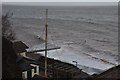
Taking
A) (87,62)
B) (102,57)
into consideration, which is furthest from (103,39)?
(87,62)

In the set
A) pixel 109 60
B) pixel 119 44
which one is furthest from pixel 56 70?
pixel 119 44

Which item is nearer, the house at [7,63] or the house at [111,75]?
the house at [111,75]

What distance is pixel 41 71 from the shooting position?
1528 cm

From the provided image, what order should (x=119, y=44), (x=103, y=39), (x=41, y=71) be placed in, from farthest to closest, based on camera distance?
1. (x=103, y=39)
2. (x=119, y=44)
3. (x=41, y=71)

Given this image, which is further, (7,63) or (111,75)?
(7,63)

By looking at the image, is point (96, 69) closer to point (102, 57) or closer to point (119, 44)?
point (102, 57)

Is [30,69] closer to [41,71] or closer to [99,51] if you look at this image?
[41,71]

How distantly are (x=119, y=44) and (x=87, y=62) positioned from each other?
1060cm

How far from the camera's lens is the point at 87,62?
23.8 meters

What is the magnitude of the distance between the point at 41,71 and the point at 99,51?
15001mm

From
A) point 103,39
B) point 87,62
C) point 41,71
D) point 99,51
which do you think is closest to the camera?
point 41,71

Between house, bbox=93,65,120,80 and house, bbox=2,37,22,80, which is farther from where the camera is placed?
house, bbox=2,37,22,80

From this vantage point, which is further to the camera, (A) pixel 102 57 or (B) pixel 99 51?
(B) pixel 99 51

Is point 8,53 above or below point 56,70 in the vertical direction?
above
